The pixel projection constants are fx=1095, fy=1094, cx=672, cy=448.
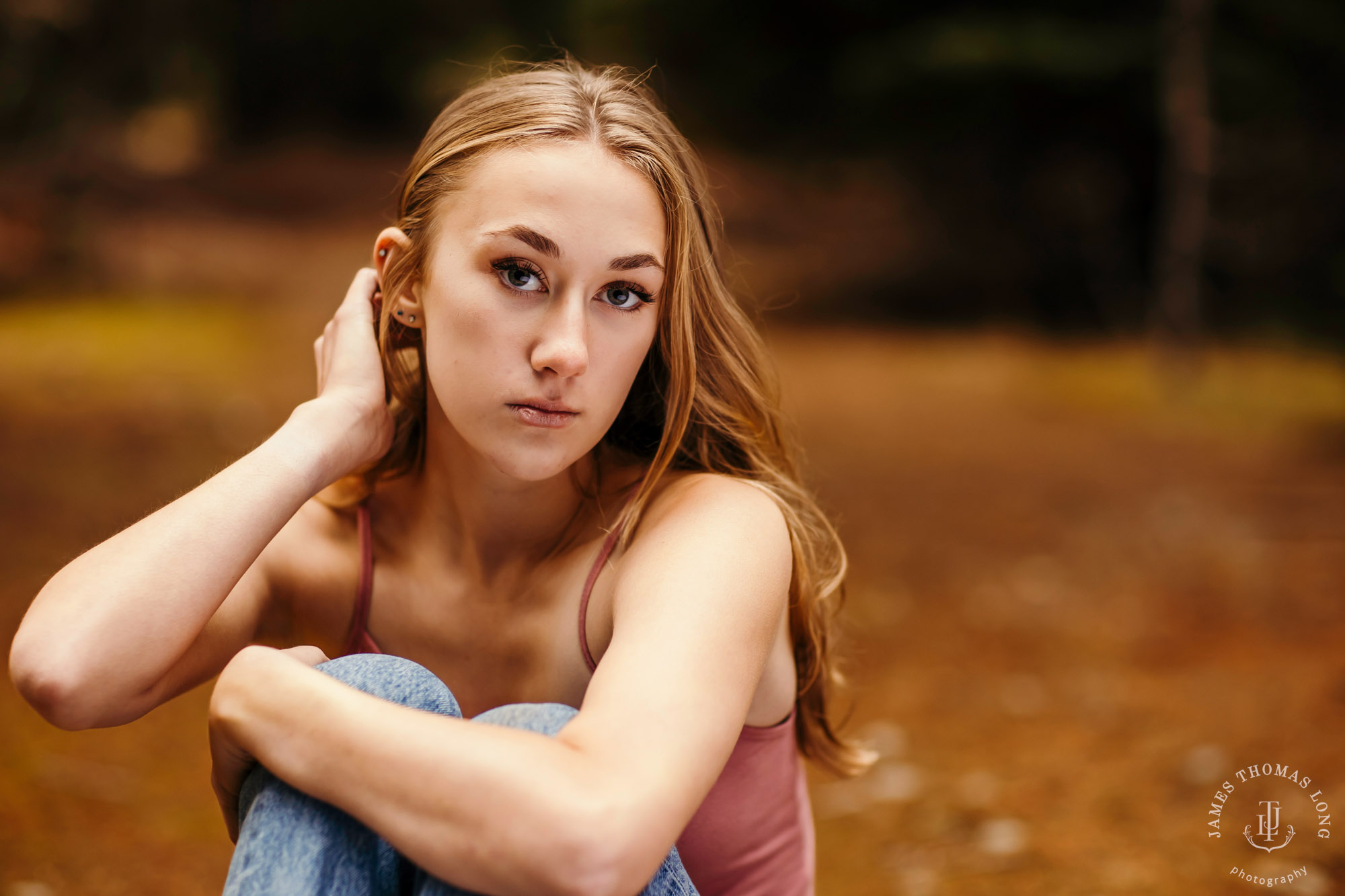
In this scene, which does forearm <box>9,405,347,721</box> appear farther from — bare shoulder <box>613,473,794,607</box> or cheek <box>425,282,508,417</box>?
bare shoulder <box>613,473,794,607</box>

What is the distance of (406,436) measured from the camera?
201cm

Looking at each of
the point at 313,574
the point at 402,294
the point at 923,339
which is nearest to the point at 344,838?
the point at 313,574

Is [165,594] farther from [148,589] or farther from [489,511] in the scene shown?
[489,511]

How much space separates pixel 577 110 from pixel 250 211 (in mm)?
15494

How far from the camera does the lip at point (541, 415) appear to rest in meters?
1.59

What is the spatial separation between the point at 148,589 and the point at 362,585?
461 millimetres

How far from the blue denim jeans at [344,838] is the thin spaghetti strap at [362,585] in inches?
18.5

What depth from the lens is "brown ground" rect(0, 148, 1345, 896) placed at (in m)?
2.94

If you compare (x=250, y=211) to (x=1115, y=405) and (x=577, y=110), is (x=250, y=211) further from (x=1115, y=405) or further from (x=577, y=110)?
(x=577, y=110)

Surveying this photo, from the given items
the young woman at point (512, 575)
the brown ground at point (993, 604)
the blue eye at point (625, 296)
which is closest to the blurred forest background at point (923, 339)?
the brown ground at point (993, 604)

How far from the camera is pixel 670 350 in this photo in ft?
5.82

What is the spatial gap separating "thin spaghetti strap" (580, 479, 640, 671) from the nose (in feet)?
1.05

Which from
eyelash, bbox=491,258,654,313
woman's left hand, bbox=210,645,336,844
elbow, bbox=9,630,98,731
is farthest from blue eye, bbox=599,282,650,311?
elbow, bbox=9,630,98,731

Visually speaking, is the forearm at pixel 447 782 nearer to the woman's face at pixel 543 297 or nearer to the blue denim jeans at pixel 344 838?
the blue denim jeans at pixel 344 838
